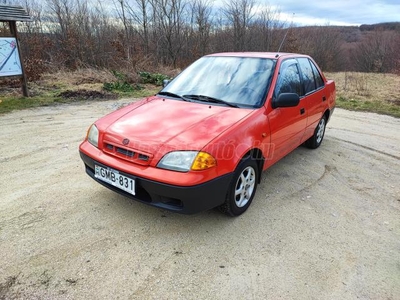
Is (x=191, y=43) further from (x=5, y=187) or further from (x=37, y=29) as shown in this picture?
(x=5, y=187)

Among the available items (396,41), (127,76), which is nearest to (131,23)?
(127,76)

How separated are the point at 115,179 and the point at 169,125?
0.70 metres

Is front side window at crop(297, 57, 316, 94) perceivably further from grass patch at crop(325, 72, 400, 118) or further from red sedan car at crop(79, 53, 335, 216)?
grass patch at crop(325, 72, 400, 118)

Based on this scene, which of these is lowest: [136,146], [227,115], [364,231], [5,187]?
[364,231]

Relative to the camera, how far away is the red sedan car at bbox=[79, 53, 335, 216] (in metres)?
2.39

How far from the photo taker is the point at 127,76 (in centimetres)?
1180

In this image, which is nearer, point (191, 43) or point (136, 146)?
point (136, 146)

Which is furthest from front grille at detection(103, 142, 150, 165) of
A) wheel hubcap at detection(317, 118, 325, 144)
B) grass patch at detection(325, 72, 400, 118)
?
grass patch at detection(325, 72, 400, 118)

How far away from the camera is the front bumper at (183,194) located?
2.32m

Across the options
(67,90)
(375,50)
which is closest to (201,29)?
(67,90)

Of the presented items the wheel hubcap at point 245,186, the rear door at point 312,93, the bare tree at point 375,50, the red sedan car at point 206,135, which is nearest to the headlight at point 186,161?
the red sedan car at point 206,135

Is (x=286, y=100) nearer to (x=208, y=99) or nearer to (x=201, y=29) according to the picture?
(x=208, y=99)

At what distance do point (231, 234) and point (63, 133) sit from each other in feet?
13.7

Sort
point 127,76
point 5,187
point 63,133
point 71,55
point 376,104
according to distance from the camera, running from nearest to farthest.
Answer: point 5,187 < point 63,133 < point 376,104 < point 127,76 < point 71,55
